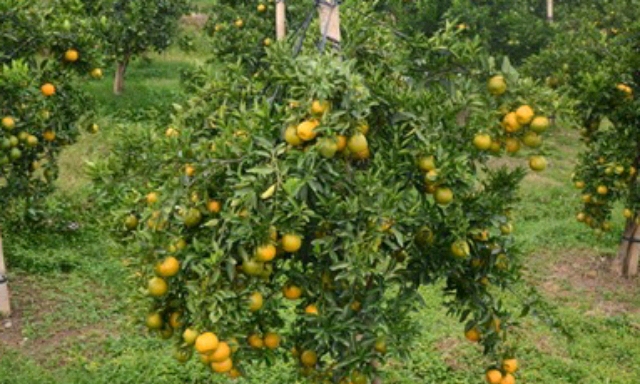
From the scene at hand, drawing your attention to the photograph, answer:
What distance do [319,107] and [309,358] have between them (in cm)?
101

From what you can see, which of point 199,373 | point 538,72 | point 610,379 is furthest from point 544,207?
point 199,373

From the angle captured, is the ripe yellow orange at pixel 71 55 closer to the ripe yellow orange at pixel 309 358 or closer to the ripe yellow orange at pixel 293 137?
the ripe yellow orange at pixel 293 137

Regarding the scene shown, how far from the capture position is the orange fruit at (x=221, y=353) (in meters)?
2.46

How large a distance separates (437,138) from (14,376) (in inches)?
141

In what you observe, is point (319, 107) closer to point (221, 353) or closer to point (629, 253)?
point (221, 353)

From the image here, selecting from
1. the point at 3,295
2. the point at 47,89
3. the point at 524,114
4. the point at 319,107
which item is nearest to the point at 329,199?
the point at 319,107

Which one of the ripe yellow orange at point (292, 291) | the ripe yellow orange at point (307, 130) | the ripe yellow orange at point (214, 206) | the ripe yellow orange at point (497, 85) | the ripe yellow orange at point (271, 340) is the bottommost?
the ripe yellow orange at point (271, 340)

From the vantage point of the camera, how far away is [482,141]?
2752 millimetres

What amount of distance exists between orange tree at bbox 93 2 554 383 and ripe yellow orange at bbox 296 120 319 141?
0.01m

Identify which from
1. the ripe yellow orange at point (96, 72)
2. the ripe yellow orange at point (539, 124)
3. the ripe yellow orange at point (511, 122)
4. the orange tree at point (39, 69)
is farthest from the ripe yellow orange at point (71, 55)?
the ripe yellow orange at point (539, 124)

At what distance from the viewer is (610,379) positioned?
16.8 feet

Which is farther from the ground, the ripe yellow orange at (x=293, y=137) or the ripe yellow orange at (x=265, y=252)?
the ripe yellow orange at (x=293, y=137)

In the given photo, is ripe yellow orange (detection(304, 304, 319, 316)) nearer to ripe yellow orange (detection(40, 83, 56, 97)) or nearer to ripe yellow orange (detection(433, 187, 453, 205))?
ripe yellow orange (detection(433, 187, 453, 205))

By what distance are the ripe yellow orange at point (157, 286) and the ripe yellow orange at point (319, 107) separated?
81cm
